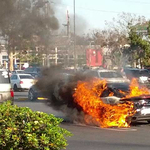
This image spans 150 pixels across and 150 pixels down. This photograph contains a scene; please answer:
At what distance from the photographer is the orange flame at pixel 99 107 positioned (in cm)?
1361

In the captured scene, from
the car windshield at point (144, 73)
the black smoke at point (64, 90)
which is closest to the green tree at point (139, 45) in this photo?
the car windshield at point (144, 73)

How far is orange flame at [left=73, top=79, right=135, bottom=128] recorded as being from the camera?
13.6m

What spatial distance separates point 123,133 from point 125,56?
34662 mm

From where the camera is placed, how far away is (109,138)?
11680 mm

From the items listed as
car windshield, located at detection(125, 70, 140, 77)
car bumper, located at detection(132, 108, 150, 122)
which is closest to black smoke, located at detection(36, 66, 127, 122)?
car bumper, located at detection(132, 108, 150, 122)

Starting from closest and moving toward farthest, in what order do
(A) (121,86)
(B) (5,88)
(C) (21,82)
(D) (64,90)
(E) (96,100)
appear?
(E) (96,100) → (D) (64,90) → (A) (121,86) → (B) (5,88) → (C) (21,82)

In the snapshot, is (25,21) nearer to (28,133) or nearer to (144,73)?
(28,133)

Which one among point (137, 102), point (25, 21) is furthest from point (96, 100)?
point (25, 21)

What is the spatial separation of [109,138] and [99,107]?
2.22 meters

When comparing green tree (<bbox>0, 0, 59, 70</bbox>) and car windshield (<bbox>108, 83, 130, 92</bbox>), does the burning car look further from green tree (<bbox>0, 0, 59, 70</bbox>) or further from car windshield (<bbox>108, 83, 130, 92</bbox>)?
green tree (<bbox>0, 0, 59, 70</bbox>)

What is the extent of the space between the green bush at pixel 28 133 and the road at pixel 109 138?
362 centimetres

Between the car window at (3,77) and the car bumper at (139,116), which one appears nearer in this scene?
the car bumper at (139,116)

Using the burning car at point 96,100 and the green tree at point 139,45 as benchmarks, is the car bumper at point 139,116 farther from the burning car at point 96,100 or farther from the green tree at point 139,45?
the green tree at point 139,45

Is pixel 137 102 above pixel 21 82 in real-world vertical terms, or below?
above
